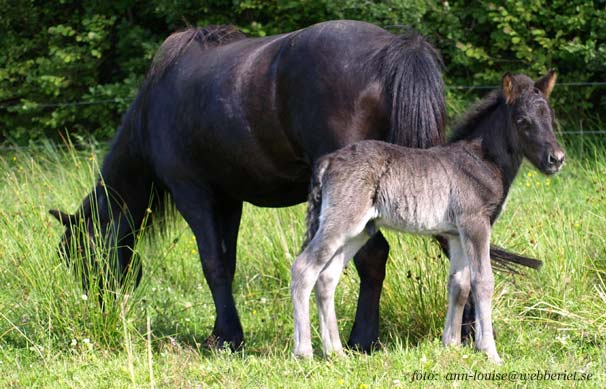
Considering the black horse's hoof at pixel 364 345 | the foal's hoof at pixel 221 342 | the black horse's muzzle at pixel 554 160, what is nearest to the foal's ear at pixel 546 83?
the black horse's muzzle at pixel 554 160

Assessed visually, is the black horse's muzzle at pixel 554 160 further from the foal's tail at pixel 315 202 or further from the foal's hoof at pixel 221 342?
the foal's hoof at pixel 221 342

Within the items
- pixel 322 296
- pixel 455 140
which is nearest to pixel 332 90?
pixel 455 140

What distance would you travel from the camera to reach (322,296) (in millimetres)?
5031

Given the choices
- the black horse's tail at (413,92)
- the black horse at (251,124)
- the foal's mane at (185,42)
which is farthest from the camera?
the foal's mane at (185,42)

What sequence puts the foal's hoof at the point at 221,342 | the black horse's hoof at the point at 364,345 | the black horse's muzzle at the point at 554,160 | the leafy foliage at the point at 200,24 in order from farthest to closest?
the leafy foliage at the point at 200,24 → the foal's hoof at the point at 221,342 → the black horse's hoof at the point at 364,345 → the black horse's muzzle at the point at 554,160

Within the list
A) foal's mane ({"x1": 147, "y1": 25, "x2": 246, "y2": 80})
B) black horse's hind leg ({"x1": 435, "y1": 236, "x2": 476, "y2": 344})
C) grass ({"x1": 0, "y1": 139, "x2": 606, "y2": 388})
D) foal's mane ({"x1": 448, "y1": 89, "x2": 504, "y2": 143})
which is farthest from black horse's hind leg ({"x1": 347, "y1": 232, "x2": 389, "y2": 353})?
foal's mane ({"x1": 147, "y1": 25, "x2": 246, "y2": 80})

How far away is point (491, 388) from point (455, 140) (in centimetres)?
142

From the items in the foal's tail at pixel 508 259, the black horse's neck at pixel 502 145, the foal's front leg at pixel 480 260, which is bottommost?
the foal's tail at pixel 508 259

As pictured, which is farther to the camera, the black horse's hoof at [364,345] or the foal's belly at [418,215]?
the black horse's hoof at [364,345]

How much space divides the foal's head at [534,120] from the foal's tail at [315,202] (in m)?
1.02

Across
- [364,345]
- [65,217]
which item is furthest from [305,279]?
[65,217]

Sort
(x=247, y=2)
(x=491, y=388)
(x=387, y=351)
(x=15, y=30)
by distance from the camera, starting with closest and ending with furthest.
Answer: (x=491, y=388) → (x=387, y=351) → (x=247, y=2) → (x=15, y=30)

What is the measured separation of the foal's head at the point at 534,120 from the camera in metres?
4.59

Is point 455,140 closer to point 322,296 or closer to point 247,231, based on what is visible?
point 322,296
